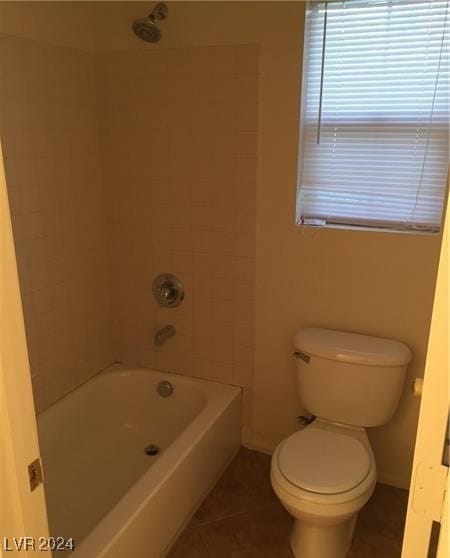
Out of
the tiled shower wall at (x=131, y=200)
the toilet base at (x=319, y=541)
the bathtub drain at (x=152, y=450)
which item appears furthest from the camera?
the bathtub drain at (x=152, y=450)

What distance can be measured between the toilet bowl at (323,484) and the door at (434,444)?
38.5 inches

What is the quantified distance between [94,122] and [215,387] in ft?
4.61

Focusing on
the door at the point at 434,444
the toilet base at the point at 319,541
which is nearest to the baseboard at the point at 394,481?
the toilet base at the point at 319,541

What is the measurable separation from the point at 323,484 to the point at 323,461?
5.0 inches

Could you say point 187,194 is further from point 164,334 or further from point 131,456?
point 131,456

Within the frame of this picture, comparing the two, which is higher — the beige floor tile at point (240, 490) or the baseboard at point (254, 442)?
the baseboard at point (254, 442)

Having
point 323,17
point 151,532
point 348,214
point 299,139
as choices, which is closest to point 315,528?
point 151,532

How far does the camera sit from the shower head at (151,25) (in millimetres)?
1983

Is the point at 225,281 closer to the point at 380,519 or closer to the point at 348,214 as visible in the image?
the point at 348,214

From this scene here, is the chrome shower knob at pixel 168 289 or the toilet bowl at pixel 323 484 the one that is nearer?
the toilet bowl at pixel 323 484

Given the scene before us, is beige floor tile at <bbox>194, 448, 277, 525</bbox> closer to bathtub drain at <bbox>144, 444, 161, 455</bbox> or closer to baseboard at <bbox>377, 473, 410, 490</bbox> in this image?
bathtub drain at <bbox>144, 444, 161, 455</bbox>

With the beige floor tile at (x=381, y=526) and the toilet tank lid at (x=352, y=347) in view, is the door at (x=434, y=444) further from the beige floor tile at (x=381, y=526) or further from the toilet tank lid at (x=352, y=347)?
the beige floor tile at (x=381, y=526)

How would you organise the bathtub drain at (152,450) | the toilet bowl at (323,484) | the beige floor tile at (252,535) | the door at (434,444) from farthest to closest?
the bathtub drain at (152,450), the beige floor tile at (252,535), the toilet bowl at (323,484), the door at (434,444)

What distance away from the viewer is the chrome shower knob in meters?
2.43
